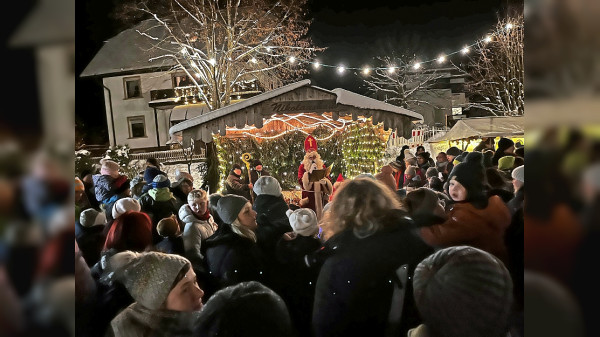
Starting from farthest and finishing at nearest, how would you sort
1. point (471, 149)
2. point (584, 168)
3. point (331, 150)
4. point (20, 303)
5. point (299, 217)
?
1. point (331, 150)
2. point (471, 149)
3. point (299, 217)
4. point (20, 303)
5. point (584, 168)

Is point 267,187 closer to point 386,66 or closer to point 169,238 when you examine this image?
point 169,238

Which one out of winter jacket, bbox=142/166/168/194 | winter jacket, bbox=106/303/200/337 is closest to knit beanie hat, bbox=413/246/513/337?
winter jacket, bbox=106/303/200/337

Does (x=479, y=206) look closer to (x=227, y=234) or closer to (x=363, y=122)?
(x=363, y=122)

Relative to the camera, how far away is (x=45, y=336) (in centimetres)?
187

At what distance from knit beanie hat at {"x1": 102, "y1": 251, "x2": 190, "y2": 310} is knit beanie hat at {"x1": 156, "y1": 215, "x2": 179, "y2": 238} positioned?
0.91 ft

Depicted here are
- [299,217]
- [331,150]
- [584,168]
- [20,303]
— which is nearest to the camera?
[584,168]

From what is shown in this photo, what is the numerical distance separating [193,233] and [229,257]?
1.00 feet

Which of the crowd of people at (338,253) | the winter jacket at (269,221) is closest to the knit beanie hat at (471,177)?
the crowd of people at (338,253)

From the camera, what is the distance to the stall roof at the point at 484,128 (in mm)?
2768

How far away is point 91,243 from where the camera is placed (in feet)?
9.21

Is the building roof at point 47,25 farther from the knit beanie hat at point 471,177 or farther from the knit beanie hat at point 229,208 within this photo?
the knit beanie hat at point 471,177

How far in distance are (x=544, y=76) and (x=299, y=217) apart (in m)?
1.58

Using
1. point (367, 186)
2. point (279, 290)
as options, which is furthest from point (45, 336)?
point (367, 186)

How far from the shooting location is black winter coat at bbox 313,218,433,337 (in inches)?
106
